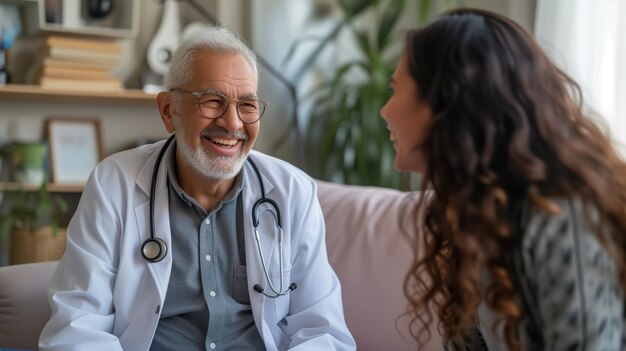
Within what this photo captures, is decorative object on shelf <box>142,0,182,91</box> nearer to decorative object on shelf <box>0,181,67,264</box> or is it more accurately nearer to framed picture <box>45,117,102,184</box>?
framed picture <box>45,117,102,184</box>

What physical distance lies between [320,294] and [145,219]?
0.48m

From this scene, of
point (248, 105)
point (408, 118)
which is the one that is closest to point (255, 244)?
point (248, 105)

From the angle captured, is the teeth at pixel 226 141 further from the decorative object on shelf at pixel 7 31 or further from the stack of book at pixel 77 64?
the decorative object on shelf at pixel 7 31

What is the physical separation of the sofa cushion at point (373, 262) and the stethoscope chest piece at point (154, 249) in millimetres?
583

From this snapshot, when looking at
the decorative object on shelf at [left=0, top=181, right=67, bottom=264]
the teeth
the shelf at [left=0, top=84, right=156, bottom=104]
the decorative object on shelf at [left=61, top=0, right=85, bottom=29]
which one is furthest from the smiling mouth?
the decorative object on shelf at [left=61, top=0, right=85, bottom=29]

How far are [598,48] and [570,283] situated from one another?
7.35ft

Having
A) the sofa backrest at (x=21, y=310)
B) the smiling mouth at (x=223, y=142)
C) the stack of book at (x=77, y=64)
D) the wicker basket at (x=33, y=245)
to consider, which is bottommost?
the wicker basket at (x=33, y=245)

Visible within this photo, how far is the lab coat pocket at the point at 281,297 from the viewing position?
2.09 m

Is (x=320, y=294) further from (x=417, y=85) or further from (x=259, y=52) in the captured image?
(x=259, y=52)

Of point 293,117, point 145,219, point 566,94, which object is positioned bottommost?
point 293,117

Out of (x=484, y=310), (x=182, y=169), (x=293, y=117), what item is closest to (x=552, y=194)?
(x=484, y=310)

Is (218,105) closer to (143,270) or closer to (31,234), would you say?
(143,270)

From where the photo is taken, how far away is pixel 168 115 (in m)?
2.21

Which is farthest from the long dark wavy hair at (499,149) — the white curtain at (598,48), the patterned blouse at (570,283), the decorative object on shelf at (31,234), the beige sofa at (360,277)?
the decorative object on shelf at (31,234)
